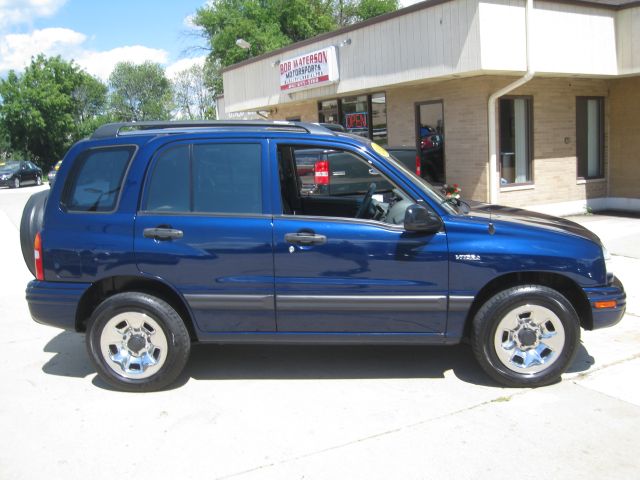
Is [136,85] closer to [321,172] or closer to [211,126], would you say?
[321,172]

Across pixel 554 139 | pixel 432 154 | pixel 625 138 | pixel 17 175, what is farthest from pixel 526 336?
pixel 17 175

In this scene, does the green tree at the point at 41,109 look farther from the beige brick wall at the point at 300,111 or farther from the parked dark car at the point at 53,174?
the beige brick wall at the point at 300,111

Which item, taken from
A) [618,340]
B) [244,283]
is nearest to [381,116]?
[618,340]

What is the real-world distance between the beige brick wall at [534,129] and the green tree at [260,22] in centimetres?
2901

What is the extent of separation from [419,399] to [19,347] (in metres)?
3.82

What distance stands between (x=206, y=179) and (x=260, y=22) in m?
41.2

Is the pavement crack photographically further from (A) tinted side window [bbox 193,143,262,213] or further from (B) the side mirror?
(A) tinted side window [bbox 193,143,262,213]

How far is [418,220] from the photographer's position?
4.31 m

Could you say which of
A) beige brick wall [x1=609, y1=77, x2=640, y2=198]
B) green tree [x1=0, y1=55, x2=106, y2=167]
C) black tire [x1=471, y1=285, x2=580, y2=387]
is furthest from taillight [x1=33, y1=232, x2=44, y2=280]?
green tree [x1=0, y1=55, x2=106, y2=167]

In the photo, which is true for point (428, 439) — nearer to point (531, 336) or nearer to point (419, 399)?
point (419, 399)

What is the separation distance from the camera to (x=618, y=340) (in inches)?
220

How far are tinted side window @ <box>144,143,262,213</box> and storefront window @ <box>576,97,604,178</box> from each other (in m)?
11.0

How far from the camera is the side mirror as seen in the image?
4305mm

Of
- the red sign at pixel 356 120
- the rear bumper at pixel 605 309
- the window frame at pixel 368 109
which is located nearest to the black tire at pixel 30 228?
the rear bumper at pixel 605 309
